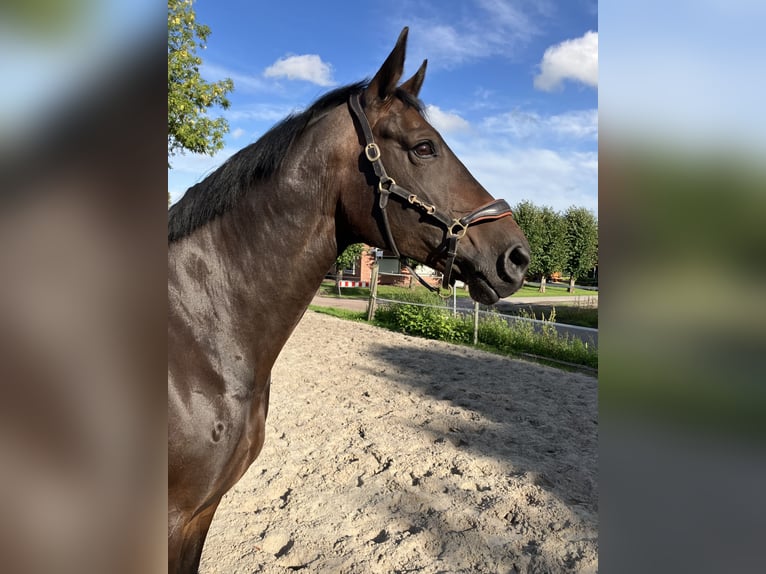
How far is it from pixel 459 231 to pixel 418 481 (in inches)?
109

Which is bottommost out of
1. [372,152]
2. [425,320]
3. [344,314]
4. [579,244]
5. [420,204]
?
[344,314]

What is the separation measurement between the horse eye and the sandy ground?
2.43 m

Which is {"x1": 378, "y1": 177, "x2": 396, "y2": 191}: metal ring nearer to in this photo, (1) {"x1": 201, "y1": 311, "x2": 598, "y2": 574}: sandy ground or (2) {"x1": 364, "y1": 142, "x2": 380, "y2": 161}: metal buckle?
(2) {"x1": 364, "y1": 142, "x2": 380, "y2": 161}: metal buckle

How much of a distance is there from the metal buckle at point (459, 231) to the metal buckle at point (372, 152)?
0.40 meters

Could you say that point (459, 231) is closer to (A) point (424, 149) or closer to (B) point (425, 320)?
(A) point (424, 149)

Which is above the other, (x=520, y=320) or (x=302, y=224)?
(x=302, y=224)

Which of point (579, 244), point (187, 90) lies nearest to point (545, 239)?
point (579, 244)

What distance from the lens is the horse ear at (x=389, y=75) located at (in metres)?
1.79

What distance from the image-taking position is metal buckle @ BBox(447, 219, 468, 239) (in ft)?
6.01

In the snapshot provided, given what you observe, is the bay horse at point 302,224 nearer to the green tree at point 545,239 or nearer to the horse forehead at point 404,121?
the horse forehead at point 404,121

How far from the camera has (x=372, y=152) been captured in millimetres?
1813

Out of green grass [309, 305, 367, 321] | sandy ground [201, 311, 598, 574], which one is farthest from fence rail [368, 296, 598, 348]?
sandy ground [201, 311, 598, 574]

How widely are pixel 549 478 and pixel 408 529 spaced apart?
1.44 m
